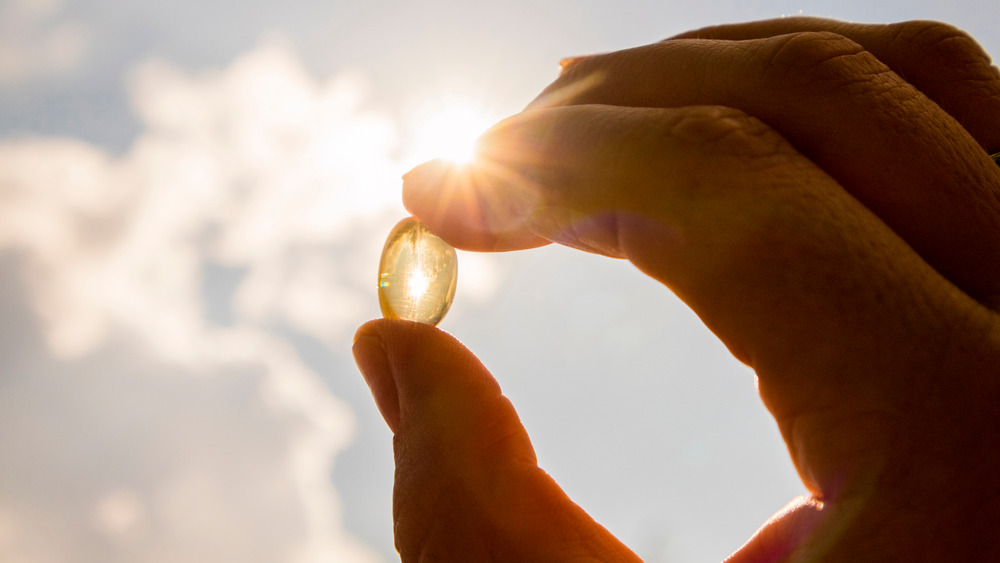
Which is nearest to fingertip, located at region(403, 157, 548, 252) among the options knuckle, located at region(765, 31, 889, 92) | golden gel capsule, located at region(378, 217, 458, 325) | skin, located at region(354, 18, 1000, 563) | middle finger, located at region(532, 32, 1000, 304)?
skin, located at region(354, 18, 1000, 563)

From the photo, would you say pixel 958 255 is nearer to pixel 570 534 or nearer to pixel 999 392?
pixel 999 392

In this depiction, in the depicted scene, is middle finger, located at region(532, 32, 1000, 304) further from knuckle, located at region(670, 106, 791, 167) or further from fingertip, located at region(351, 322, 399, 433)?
fingertip, located at region(351, 322, 399, 433)

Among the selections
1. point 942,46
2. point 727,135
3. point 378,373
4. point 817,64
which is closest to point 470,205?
point 378,373

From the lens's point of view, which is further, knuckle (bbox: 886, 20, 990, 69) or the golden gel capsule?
the golden gel capsule

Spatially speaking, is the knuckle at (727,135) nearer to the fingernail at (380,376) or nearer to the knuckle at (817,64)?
the knuckle at (817,64)

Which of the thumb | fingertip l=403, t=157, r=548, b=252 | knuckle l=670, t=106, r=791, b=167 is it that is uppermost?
fingertip l=403, t=157, r=548, b=252

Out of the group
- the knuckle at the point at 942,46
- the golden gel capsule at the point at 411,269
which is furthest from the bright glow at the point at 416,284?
the knuckle at the point at 942,46

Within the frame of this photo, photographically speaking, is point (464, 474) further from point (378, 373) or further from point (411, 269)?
point (411, 269)
